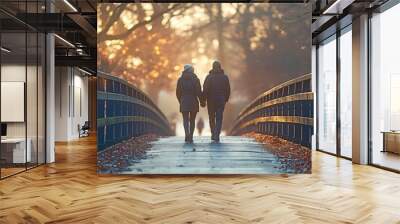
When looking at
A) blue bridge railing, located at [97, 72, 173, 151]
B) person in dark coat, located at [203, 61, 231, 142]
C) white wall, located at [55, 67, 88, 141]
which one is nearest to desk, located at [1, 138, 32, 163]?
blue bridge railing, located at [97, 72, 173, 151]

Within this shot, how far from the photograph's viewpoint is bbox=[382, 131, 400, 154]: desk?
23.6 ft

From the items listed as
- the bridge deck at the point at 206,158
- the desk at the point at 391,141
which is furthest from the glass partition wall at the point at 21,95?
the desk at the point at 391,141

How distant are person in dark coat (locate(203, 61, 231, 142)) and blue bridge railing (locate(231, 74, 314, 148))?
310 mm

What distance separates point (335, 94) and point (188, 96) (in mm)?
4975

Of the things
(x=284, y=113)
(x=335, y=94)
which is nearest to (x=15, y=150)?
(x=284, y=113)

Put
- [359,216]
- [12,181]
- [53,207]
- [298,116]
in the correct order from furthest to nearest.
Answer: [298,116] < [12,181] < [53,207] < [359,216]

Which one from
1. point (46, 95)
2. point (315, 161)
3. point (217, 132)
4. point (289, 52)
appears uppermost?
point (289, 52)

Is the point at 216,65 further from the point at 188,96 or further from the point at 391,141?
the point at 391,141

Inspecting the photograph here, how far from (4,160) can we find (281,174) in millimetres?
4658

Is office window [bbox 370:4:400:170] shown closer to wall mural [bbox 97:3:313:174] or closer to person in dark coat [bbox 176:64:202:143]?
wall mural [bbox 97:3:313:174]

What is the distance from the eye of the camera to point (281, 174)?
264 inches

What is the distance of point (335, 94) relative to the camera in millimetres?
10008

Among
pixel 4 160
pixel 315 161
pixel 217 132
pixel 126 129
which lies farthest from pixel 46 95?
pixel 315 161

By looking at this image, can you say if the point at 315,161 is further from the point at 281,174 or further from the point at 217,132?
the point at 217,132
